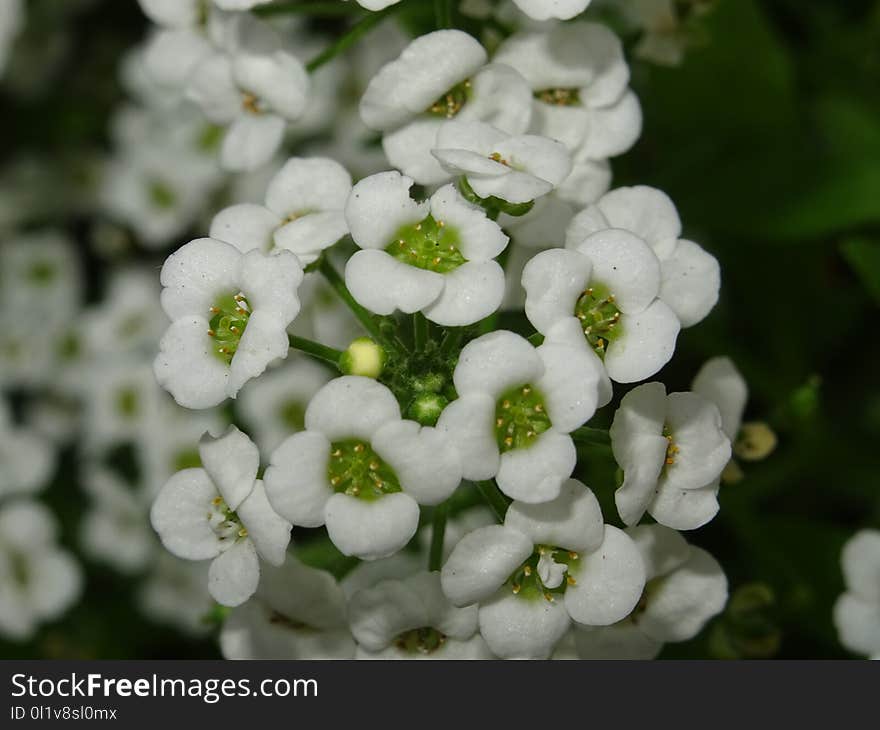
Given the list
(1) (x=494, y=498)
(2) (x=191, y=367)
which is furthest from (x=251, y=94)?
(1) (x=494, y=498)

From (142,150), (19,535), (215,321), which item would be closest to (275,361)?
(215,321)

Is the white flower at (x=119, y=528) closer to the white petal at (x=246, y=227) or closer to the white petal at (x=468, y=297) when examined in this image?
the white petal at (x=246, y=227)

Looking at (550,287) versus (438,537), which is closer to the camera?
(550,287)

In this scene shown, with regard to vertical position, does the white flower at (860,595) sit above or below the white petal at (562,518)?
below

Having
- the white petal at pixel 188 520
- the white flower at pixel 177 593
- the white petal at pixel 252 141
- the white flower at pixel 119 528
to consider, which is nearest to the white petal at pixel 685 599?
the white petal at pixel 188 520

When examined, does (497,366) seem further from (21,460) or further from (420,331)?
(21,460)
